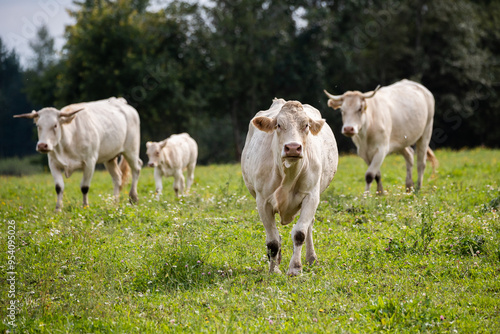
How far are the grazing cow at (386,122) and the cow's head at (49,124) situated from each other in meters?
5.73

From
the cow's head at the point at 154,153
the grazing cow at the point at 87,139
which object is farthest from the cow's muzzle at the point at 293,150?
the cow's head at the point at 154,153

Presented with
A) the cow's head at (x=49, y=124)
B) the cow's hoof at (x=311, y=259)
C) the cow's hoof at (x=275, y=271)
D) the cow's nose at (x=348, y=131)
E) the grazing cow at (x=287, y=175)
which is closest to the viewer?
the grazing cow at (x=287, y=175)

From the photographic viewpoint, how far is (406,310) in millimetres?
4695

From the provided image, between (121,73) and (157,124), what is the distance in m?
4.98

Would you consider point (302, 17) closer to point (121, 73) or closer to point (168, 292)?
point (121, 73)

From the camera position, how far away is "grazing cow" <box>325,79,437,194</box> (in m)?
10.9

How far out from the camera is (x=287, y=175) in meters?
5.80

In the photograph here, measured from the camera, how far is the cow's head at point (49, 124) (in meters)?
10.3

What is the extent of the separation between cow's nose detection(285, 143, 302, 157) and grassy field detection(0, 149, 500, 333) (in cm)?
146

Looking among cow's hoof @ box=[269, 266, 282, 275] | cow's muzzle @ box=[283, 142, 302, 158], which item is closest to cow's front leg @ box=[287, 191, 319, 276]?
cow's hoof @ box=[269, 266, 282, 275]

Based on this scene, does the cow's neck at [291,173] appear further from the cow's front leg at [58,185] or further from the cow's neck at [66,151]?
the cow's neck at [66,151]

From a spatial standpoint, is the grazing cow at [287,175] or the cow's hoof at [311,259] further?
the cow's hoof at [311,259]

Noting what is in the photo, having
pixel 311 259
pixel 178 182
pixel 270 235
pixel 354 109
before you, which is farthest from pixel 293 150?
pixel 178 182

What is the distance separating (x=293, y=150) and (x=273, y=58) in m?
29.2
